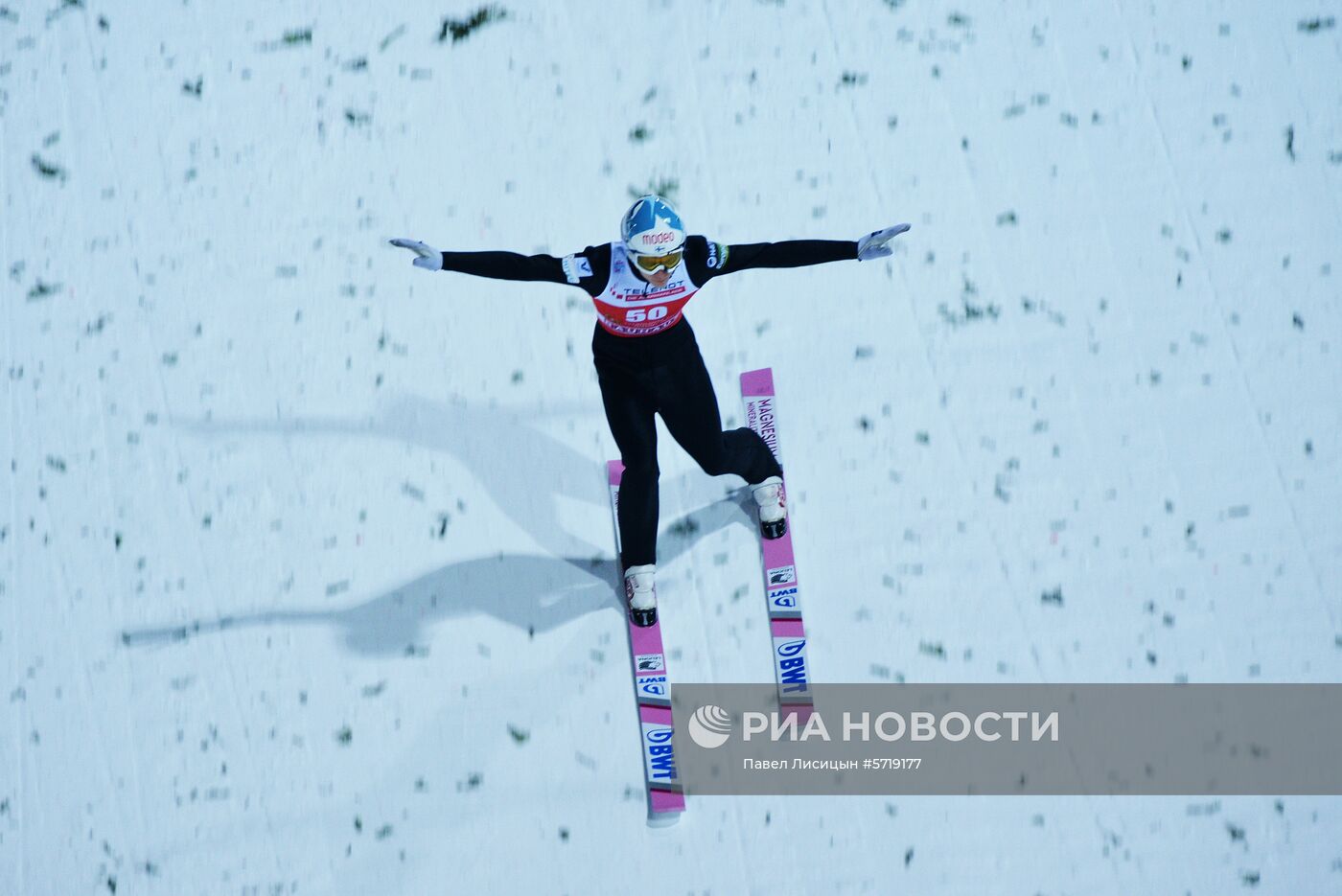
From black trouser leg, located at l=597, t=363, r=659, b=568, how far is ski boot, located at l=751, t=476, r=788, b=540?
1.49 feet

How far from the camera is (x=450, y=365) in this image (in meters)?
4.75

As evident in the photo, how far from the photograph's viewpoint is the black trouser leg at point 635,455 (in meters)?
3.91

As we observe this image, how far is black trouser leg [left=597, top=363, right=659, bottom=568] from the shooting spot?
3914 millimetres

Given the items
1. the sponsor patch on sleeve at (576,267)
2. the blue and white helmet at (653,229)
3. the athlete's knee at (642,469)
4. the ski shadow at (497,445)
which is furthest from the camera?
the ski shadow at (497,445)

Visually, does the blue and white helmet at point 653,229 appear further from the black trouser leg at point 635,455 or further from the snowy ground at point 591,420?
the snowy ground at point 591,420

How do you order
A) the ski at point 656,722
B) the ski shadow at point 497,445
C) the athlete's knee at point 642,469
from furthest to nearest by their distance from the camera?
the ski shadow at point 497,445
the ski at point 656,722
the athlete's knee at point 642,469

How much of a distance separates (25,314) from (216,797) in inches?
88.5

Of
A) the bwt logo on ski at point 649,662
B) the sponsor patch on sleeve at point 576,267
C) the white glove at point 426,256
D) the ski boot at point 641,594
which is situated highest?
the white glove at point 426,256

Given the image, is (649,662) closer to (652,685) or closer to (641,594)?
(652,685)

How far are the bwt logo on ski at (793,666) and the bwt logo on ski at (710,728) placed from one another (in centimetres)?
26

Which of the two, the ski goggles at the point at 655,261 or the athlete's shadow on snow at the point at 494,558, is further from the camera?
the athlete's shadow on snow at the point at 494,558

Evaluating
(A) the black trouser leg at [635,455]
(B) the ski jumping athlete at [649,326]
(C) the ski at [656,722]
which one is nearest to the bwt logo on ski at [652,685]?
(C) the ski at [656,722]

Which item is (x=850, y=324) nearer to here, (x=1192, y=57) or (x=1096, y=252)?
(x=1096, y=252)

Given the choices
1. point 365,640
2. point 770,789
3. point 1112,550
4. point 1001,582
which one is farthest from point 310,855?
point 1112,550
